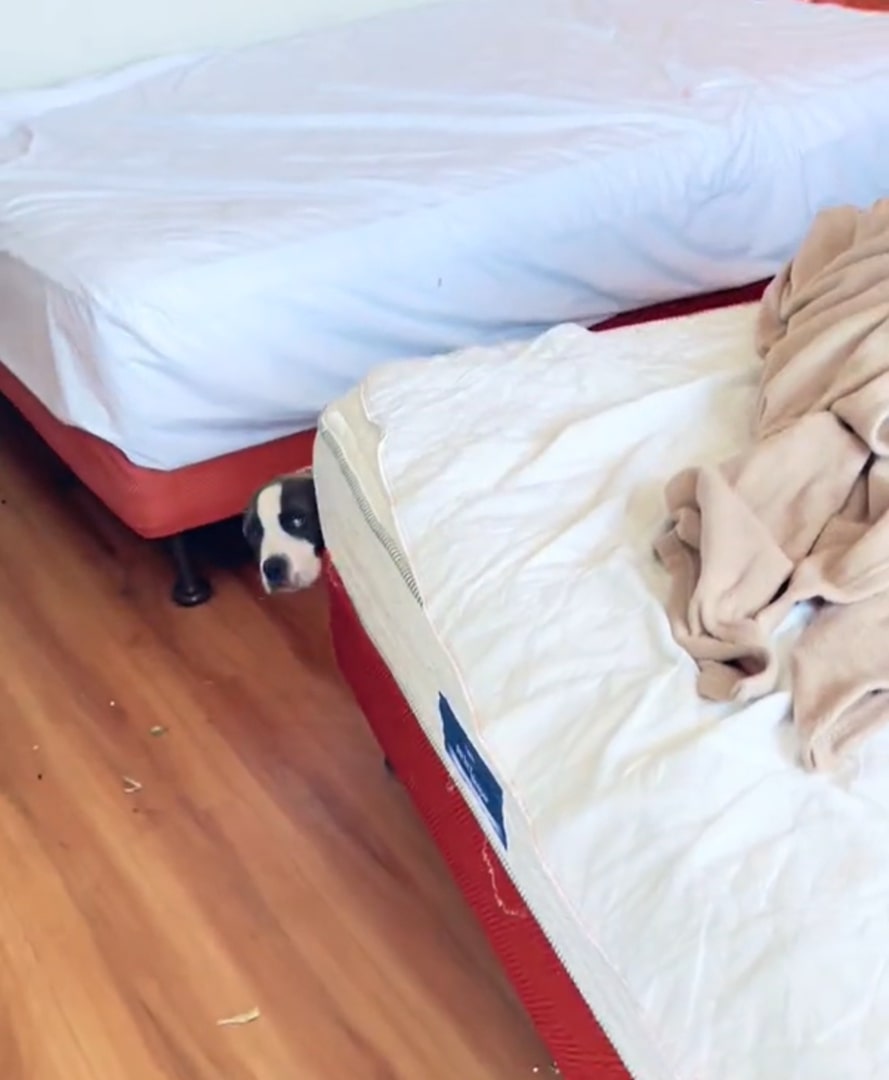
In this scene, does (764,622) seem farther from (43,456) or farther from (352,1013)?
(43,456)

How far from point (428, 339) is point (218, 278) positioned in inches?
12.5

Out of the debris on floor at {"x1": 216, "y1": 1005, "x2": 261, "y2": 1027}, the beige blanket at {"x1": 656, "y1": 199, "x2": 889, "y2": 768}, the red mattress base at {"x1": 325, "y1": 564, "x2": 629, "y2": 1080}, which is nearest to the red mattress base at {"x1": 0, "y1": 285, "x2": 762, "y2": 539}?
the red mattress base at {"x1": 325, "y1": 564, "x2": 629, "y2": 1080}

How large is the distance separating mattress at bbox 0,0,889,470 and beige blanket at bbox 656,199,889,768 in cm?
71

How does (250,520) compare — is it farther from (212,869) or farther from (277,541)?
(212,869)

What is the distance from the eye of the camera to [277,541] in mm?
1699

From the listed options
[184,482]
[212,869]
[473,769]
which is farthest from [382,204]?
[473,769]

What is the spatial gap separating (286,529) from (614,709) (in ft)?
2.64

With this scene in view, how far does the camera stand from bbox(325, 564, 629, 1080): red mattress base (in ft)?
3.35

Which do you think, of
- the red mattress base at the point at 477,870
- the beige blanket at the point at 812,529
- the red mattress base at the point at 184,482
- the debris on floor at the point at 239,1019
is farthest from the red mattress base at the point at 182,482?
the beige blanket at the point at 812,529

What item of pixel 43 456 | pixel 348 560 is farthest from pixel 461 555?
Answer: pixel 43 456

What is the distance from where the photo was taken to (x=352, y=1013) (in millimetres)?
1349

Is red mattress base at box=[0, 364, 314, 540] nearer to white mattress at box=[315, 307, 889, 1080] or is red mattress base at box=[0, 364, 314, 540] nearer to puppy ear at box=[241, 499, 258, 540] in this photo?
puppy ear at box=[241, 499, 258, 540]

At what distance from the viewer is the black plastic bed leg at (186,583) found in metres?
1.96

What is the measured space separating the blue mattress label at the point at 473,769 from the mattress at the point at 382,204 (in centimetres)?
78
